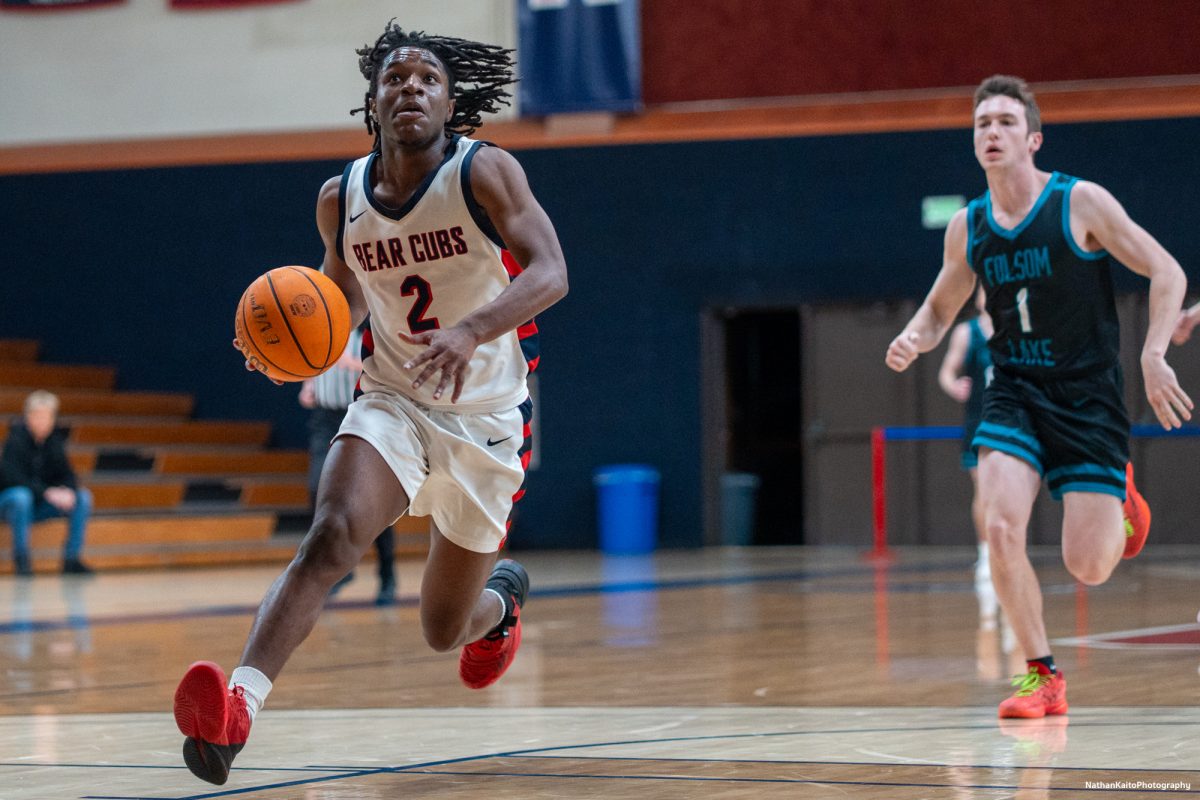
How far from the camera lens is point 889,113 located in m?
14.5

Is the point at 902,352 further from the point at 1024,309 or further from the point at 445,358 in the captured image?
the point at 445,358

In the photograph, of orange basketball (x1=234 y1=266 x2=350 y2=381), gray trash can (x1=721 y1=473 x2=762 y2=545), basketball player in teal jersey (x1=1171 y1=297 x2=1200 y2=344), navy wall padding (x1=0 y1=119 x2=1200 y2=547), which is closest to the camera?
orange basketball (x1=234 y1=266 x2=350 y2=381)

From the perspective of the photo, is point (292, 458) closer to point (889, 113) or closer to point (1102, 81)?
point (889, 113)

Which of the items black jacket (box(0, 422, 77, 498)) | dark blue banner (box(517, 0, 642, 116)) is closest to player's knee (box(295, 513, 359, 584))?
black jacket (box(0, 422, 77, 498))

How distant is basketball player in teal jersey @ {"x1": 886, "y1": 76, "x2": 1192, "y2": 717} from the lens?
497cm

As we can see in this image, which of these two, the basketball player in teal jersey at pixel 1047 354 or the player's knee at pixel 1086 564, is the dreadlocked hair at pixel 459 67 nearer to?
the basketball player in teal jersey at pixel 1047 354

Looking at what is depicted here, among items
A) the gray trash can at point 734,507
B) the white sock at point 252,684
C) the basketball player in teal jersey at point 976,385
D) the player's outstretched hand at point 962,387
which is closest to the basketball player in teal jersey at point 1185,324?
the basketball player in teal jersey at point 976,385

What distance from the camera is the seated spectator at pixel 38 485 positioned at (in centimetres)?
1305

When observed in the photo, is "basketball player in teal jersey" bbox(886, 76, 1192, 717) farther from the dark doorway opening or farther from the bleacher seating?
the dark doorway opening

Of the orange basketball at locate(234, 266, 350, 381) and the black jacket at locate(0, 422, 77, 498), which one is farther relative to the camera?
the black jacket at locate(0, 422, 77, 498)

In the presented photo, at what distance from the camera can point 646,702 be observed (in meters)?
5.29

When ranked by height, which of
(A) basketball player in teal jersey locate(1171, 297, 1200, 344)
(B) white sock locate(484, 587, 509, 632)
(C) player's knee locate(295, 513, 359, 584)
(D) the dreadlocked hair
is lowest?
(B) white sock locate(484, 587, 509, 632)

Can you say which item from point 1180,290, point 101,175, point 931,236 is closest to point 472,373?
point 1180,290

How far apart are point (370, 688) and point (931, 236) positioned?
36.9ft
